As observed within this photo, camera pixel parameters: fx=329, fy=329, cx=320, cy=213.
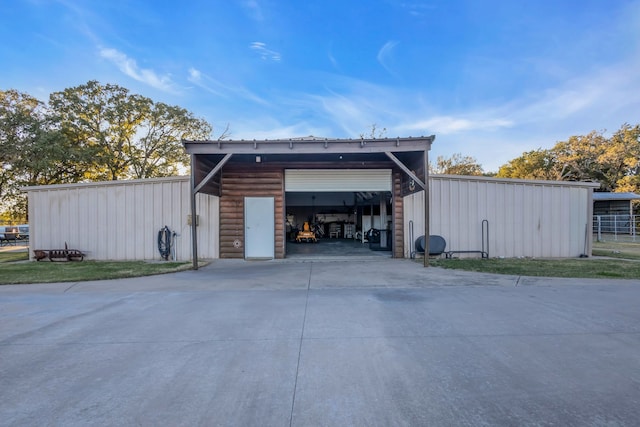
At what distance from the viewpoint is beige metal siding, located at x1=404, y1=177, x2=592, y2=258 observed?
10.6 m

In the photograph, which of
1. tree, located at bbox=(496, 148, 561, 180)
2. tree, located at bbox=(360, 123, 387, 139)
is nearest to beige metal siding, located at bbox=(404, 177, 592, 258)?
tree, located at bbox=(360, 123, 387, 139)

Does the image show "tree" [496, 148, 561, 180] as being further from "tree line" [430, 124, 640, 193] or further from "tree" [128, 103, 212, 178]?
"tree" [128, 103, 212, 178]

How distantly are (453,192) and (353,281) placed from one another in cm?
572

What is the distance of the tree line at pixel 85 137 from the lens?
→ 15.0 m

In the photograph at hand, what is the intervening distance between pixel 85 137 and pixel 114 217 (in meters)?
Answer: 11.6

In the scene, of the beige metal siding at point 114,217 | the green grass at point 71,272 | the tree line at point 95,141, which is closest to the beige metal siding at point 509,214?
the beige metal siding at point 114,217

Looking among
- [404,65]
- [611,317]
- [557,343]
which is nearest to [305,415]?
[557,343]

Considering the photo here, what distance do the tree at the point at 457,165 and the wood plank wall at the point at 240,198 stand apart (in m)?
24.1

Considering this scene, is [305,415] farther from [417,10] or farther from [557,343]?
[417,10]

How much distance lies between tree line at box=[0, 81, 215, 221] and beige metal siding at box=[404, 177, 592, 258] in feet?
54.4

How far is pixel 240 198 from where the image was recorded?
1075cm

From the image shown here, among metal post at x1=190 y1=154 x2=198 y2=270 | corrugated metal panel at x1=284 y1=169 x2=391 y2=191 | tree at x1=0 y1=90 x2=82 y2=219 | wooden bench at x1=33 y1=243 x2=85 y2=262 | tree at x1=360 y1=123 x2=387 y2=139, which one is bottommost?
wooden bench at x1=33 y1=243 x2=85 y2=262

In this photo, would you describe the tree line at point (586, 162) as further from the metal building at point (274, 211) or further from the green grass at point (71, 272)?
the green grass at point (71, 272)

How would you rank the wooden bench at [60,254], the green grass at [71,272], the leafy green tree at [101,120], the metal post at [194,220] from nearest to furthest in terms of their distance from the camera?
the green grass at [71,272] → the metal post at [194,220] → the wooden bench at [60,254] → the leafy green tree at [101,120]
